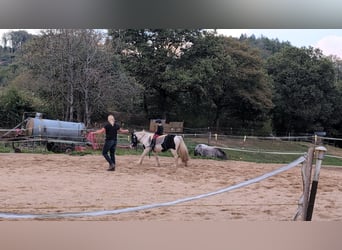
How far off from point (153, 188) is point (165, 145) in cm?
40

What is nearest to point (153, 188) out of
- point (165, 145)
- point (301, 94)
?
point (165, 145)

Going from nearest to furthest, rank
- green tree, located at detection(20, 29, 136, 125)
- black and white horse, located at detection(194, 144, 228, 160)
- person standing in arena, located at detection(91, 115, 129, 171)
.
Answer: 1. green tree, located at detection(20, 29, 136, 125)
2. person standing in arena, located at detection(91, 115, 129, 171)
3. black and white horse, located at detection(194, 144, 228, 160)

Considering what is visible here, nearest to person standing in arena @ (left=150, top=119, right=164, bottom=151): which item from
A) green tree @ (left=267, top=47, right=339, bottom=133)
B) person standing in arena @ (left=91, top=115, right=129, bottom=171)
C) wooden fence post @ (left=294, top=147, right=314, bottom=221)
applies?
person standing in arena @ (left=91, top=115, right=129, bottom=171)

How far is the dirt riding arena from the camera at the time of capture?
11.5ft

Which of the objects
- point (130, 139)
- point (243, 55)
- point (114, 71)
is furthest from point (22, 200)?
Answer: point (243, 55)

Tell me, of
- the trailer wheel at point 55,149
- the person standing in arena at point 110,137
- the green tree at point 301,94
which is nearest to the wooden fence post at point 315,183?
the green tree at point 301,94

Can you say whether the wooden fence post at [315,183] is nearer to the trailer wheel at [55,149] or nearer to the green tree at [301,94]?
the green tree at [301,94]

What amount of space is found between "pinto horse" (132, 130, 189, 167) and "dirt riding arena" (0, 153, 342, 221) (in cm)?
7

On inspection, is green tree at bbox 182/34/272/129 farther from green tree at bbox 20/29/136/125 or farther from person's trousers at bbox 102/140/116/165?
person's trousers at bbox 102/140/116/165

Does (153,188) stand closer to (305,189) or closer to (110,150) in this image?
(110,150)

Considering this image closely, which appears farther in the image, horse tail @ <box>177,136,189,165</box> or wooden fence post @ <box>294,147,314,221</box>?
horse tail @ <box>177,136,189,165</box>

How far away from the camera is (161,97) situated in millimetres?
3752

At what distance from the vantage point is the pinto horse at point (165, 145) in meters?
3.76
